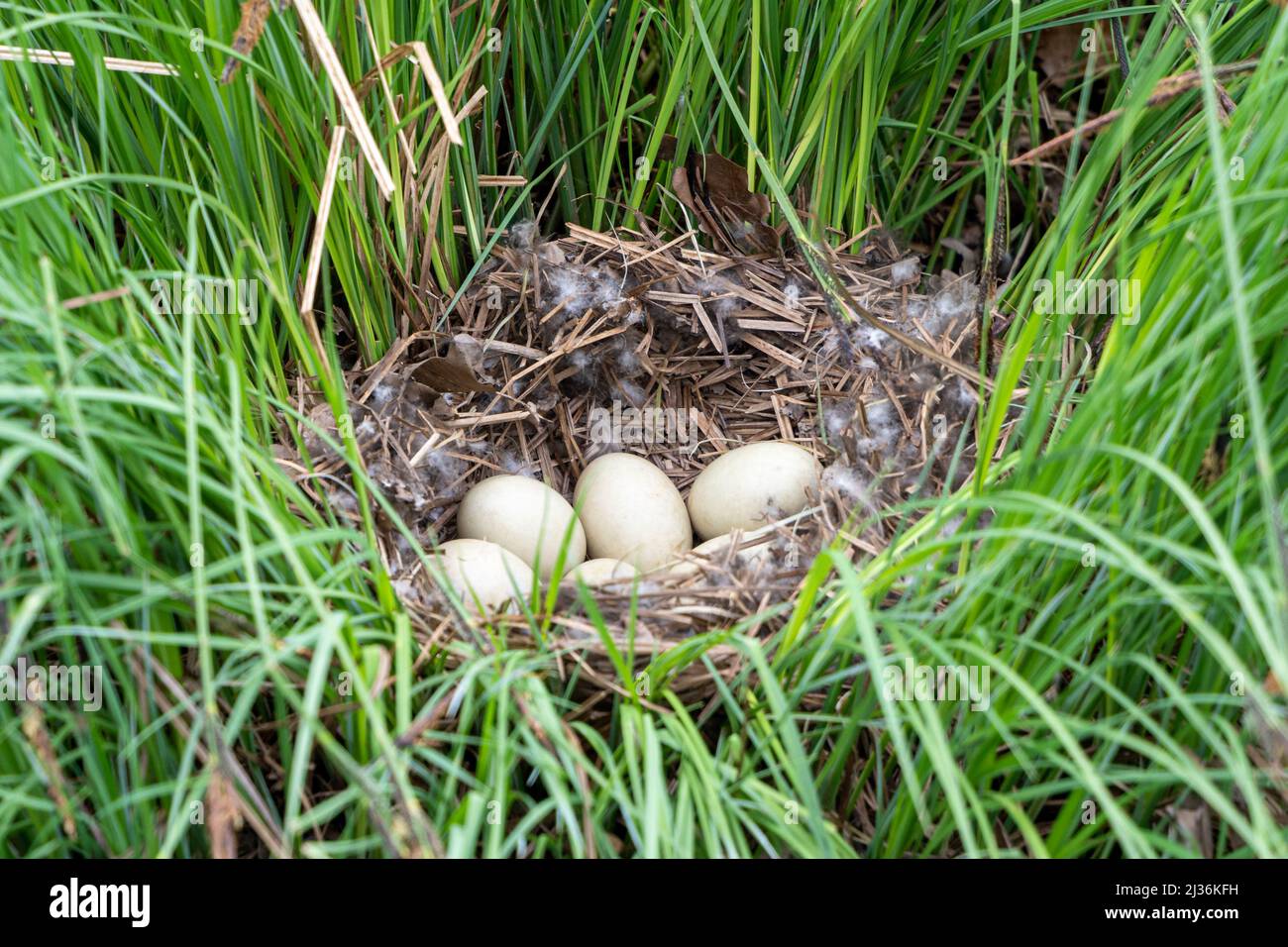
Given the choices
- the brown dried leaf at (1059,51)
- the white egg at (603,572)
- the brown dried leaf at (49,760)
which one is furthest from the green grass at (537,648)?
the brown dried leaf at (1059,51)

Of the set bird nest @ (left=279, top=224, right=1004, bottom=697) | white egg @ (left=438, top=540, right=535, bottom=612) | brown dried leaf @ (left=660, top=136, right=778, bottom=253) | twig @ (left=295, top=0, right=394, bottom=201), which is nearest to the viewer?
twig @ (left=295, top=0, right=394, bottom=201)

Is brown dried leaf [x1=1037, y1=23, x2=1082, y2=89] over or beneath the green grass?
over

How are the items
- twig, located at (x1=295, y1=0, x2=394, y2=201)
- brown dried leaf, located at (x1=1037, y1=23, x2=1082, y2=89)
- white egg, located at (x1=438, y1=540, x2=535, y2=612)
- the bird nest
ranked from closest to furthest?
twig, located at (x1=295, y1=0, x2=394, y2=201) → white egg, located at (x1=438, y1=540, x2=535, y2=612) → the bird nest → brown dried leaf, located at (x1=1037, y1=23, x2=1082, y2=89)

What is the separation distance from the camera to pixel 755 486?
1657 mm

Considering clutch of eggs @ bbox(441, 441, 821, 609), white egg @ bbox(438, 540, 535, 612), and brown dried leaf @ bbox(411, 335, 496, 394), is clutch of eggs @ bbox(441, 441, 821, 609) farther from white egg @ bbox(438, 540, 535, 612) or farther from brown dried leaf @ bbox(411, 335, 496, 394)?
brown dried leaf @ bbox(411, 335, 496, 394)

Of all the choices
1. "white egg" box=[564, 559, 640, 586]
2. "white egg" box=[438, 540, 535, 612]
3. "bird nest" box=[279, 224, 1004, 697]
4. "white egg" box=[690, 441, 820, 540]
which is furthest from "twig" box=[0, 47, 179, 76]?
"white egg" box=[690, 441, 820, 540]

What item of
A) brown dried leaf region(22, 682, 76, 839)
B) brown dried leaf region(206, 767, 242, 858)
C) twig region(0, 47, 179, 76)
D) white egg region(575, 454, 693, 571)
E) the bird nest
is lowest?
brown dried leaf region(206, 767, 242, 858)

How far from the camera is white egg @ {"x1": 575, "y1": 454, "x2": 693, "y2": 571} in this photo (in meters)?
1.65

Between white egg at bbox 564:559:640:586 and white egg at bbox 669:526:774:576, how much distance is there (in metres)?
0.07

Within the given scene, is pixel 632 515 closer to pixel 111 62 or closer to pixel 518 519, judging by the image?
pixel 518 519

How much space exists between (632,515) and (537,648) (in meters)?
0.43

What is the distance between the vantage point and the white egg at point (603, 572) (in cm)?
150

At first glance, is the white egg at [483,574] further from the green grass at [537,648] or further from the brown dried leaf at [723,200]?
the brown dried leaf at [723,200]

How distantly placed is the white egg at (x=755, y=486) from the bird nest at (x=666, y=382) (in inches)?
1.8
